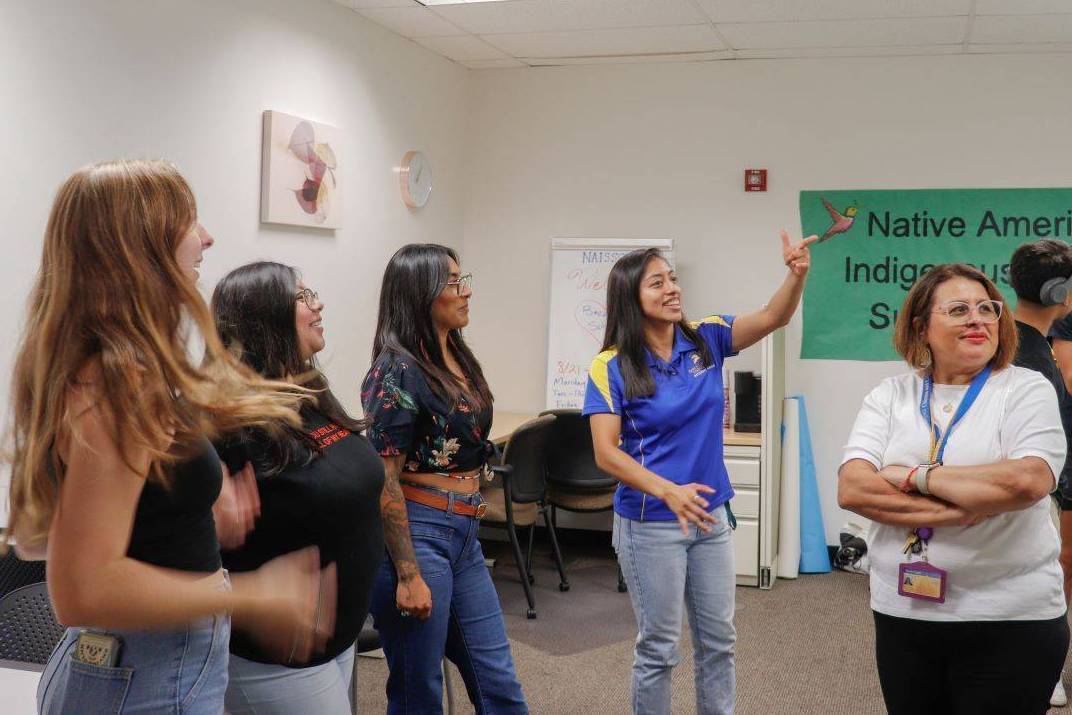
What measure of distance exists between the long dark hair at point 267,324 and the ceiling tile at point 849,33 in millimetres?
3455

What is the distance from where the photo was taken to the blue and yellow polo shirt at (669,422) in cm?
251

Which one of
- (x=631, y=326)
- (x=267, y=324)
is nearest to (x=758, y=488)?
(x=631, y=326)

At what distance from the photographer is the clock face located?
5105 millimetres

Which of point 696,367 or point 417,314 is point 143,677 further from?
point 696,367

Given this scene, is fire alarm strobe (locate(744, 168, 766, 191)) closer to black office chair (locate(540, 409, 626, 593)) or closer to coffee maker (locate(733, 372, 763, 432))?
coffee maker (locate(733, 372, 763, 432))

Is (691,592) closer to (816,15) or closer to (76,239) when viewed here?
(76,239)

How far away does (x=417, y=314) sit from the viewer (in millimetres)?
2350

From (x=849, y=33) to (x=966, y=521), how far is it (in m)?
3.54

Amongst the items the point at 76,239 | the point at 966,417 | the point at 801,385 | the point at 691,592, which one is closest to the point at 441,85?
the point at 801,385

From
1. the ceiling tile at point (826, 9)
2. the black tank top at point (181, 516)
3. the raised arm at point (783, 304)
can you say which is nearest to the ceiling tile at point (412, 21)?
the ceiling tile at point (826, 9)

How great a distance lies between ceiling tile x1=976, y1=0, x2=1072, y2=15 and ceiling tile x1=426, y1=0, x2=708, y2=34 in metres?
1.18

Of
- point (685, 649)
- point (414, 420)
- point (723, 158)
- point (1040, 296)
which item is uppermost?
point (723, 158)

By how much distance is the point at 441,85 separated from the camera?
550cm

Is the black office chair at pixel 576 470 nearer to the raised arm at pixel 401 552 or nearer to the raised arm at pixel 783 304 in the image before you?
the raised arm at pixel 783 304
